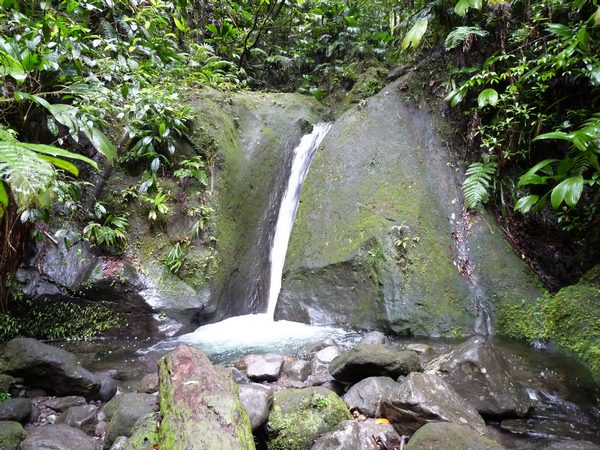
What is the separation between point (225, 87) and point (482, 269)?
6.43 meters

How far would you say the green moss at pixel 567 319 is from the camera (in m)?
3.76

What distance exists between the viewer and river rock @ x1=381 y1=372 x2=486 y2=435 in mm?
2652

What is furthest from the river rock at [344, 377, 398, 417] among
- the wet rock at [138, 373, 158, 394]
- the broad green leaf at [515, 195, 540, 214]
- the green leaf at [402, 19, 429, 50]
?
the green leaf at [402, 19, 429, 50]

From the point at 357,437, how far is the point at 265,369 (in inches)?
59.2

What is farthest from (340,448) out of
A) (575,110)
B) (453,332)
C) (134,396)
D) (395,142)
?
(395,142)

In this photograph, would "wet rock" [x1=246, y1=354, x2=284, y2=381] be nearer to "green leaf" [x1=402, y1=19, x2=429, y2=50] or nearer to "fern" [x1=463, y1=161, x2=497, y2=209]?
"fern" [x1=463, y1=161, x2=497, y2=209]

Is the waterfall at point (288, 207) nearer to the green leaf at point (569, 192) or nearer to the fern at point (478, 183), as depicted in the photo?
the fern at point (478, 183)

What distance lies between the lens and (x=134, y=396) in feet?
9.98

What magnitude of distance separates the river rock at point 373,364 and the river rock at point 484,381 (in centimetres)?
24

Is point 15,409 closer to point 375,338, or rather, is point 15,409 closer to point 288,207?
point 375,338

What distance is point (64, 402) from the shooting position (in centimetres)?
342

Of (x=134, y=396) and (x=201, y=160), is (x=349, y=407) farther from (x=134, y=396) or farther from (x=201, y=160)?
(x=201, y=160)

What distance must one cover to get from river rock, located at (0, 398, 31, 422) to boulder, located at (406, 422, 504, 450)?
2.94m

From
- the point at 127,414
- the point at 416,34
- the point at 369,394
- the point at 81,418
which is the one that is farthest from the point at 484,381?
the point at 416,34
